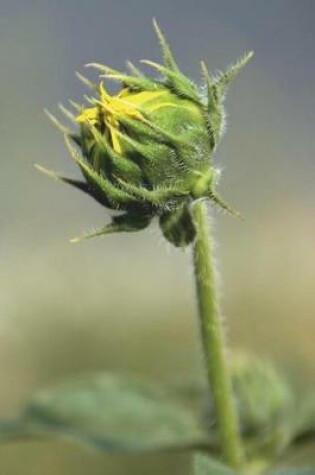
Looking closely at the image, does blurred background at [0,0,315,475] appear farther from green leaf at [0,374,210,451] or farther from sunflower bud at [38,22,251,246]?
sunflower bud at [38,22,251,246]

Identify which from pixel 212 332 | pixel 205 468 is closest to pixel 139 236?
pixel 212 332

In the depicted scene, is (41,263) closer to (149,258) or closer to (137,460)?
(149,258)

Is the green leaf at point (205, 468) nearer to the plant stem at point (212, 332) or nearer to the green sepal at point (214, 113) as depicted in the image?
the plant stem at point (212, 332)

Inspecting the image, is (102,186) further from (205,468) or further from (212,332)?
(205,468)

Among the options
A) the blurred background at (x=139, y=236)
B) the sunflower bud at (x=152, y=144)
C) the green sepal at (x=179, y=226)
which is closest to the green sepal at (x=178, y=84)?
the sunflower bud at (x=152, y=144)

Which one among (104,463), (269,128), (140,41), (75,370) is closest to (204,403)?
(104,463)

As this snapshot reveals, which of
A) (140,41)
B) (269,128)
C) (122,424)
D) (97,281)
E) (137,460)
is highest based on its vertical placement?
(140,41)
